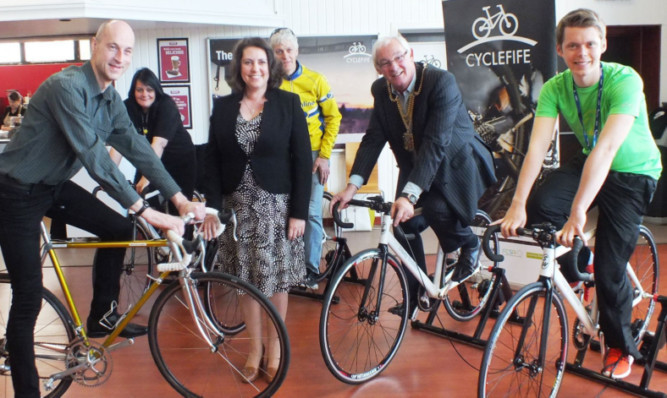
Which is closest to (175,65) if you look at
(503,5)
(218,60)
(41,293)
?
(218,60)

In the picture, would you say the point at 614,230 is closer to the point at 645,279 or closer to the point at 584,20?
the point at 584,20

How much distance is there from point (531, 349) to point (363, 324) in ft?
3.41

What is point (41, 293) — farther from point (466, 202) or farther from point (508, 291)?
point (508, 291)

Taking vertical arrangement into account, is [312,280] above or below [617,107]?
below

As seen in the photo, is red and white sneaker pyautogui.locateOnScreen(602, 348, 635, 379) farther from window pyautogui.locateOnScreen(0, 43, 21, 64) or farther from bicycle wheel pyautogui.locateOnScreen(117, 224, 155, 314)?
window pyautogui.locateOnScreen(0, 43, 21, 64)

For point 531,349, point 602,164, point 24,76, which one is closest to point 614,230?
point 602,164

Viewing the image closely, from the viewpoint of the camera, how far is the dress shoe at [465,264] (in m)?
3.63

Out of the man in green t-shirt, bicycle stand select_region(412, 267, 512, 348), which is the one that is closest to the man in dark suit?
bicycle stand select_region(412, 267, 512, 348)

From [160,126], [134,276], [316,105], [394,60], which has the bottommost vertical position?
[134,276]

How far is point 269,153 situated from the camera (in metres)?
3.06

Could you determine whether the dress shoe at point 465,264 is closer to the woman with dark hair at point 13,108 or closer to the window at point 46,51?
the window at point 46,51

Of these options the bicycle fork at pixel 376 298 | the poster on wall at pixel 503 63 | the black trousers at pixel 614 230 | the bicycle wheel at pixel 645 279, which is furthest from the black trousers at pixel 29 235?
the poster on wall at pixel 503 63

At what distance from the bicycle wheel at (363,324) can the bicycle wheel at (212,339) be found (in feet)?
0.99

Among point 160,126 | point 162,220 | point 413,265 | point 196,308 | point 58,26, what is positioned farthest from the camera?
point 58,26
